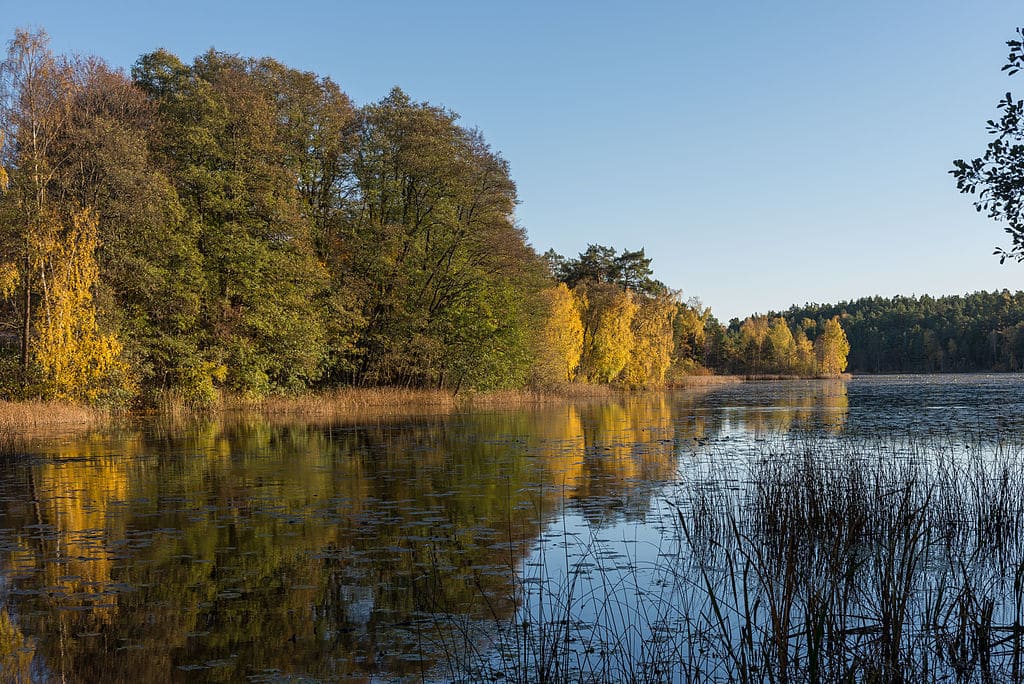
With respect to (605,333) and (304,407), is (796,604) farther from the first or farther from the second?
(605,333)

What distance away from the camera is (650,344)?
7212cm

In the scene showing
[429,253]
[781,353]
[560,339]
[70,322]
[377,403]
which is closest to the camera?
[70,322]

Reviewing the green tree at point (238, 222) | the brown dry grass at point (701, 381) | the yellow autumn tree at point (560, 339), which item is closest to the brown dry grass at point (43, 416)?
the green tree at point (238, 222)

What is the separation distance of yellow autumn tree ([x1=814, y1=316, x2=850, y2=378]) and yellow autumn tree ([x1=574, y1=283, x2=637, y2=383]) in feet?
222

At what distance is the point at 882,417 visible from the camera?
29391 millimetres

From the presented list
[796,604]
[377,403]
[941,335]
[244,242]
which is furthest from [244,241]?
[941,335]

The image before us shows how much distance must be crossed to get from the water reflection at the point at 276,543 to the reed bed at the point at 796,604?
90 cm

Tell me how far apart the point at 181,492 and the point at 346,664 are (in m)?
9.16

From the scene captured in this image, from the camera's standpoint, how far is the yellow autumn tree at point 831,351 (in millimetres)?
124000

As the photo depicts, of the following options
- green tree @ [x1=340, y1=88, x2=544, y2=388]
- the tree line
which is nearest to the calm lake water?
the tree line

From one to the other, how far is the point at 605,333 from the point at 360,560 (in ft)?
189

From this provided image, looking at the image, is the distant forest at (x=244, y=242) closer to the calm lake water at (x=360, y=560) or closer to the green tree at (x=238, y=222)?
the green tree at (x=238, y=222)

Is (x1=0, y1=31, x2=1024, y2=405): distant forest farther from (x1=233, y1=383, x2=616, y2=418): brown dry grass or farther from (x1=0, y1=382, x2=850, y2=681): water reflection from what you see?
(x1=0, y1=382, x2=850, y2=681): water reflection

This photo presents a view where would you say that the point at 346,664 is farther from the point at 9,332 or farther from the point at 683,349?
the point at 683,349
